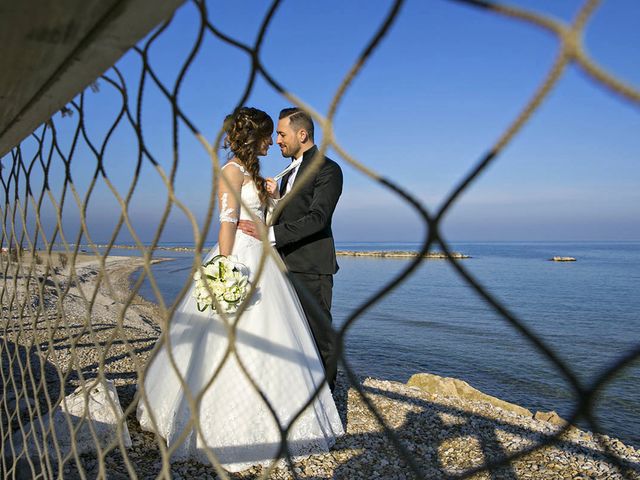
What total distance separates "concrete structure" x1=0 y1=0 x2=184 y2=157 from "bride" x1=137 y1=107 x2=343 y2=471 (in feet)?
5.70

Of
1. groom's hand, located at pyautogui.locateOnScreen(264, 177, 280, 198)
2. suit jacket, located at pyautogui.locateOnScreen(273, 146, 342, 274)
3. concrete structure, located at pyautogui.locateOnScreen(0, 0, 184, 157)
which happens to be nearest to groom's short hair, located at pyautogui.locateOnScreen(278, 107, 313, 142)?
suit jacket, located at pyautogui.locateOnScreen(273, 146, 342, 274)

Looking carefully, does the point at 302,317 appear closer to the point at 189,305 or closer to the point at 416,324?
the point at 189,305

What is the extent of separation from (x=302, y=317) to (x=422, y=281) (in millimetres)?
31702

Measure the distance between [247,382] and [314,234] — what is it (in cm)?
126

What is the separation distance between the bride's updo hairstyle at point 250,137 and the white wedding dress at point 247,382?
0.18 m

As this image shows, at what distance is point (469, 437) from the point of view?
404cm

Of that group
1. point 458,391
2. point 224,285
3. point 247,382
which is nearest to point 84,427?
point 247,382

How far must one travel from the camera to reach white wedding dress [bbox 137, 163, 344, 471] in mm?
2967

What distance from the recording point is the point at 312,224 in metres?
3.53

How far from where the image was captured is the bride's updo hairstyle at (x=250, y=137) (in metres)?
3.25

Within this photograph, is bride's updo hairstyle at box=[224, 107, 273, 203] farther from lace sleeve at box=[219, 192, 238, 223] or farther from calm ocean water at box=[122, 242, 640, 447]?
calm ocean water at box=[122, 242, 640, 447]

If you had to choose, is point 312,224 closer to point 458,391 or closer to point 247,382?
point 247,382

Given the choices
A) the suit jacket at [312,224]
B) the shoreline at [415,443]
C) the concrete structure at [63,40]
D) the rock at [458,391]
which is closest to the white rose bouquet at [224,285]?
the shoreline at [415,443]

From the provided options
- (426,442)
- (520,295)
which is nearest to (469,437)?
(426,442)
